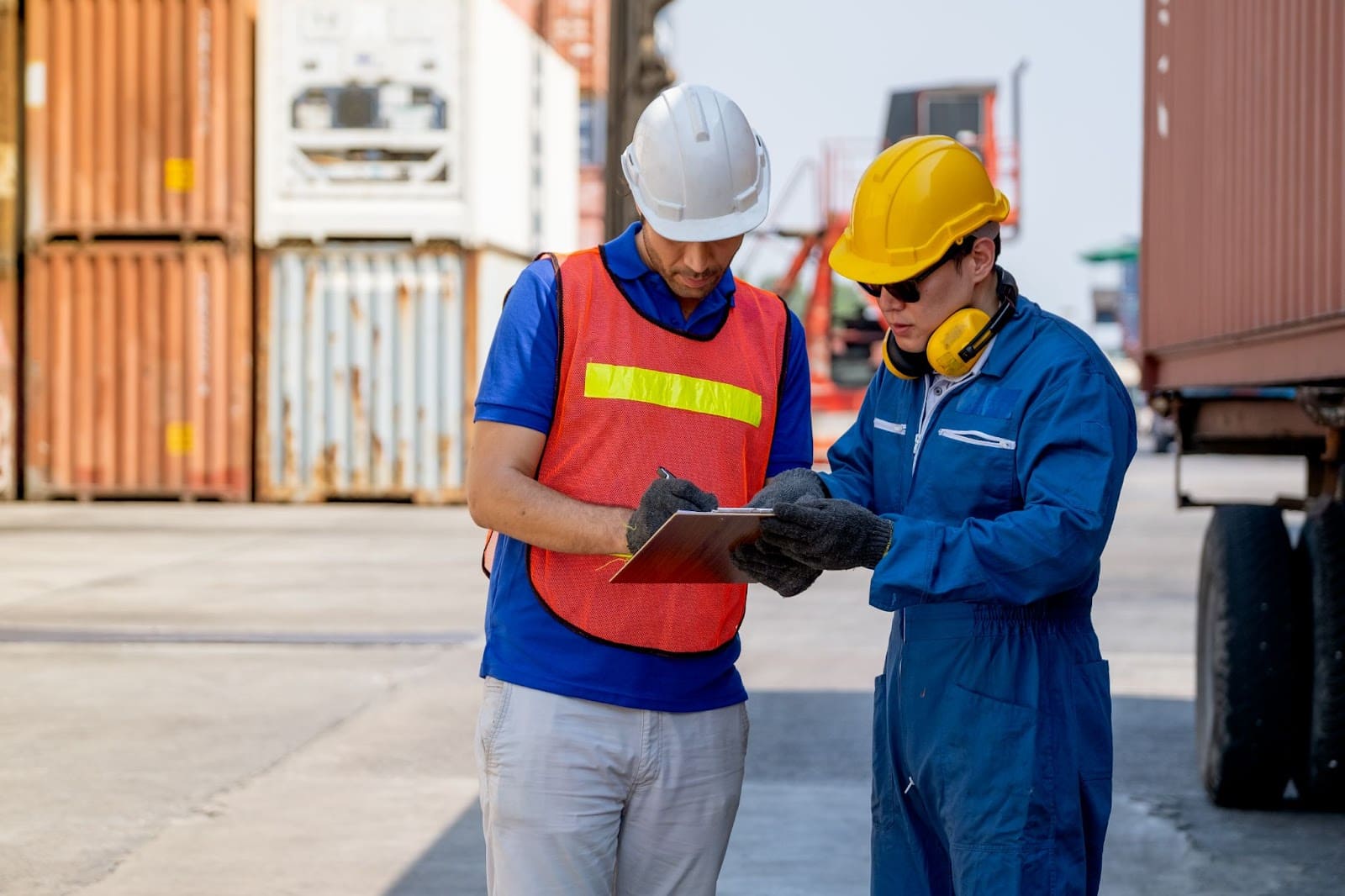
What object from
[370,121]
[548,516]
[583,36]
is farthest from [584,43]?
[548,516]

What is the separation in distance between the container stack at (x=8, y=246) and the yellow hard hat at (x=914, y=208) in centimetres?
1691

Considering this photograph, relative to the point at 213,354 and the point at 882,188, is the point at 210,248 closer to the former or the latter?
the point at 213,354

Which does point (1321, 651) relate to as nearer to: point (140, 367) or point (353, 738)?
point (353, 738)

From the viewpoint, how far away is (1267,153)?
5844 mm

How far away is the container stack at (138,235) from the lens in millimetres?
17797

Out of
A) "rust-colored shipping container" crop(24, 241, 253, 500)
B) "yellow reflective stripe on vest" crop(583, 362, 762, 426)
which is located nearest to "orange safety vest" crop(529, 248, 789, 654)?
"yellow reflective stripe on vest" crop(583, 362, 762, 426)

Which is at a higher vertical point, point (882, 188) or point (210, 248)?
point (210, 248)

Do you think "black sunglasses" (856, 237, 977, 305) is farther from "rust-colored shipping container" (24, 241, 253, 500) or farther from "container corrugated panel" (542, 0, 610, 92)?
"container corrugated panel" (542, 0, 610, 92)

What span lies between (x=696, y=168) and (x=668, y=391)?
36cm

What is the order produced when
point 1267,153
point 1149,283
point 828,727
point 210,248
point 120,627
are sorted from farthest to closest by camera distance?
point 210,248 → point 120,627 → point 1149,283 → point 828,727 → point 1267,153

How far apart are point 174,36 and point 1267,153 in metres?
14.5

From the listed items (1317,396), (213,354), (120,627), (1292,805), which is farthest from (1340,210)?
(213,354)

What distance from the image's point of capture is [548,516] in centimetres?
257

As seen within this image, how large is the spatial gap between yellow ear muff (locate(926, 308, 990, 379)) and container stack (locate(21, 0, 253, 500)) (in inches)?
633
